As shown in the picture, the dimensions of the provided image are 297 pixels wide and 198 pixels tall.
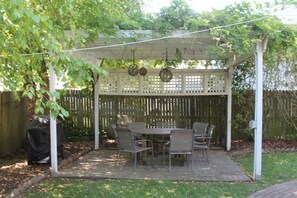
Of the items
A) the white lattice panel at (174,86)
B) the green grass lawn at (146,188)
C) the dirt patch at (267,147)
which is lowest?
the green grass lawn at (146,188)

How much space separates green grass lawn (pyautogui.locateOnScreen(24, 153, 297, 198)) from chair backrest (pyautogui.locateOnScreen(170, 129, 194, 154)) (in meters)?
0.89

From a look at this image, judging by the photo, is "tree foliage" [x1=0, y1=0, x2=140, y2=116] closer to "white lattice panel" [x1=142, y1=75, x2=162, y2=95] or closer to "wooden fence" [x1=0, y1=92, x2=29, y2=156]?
"wooden fence" [x1=0, y1=92, x2=29, y2=156]

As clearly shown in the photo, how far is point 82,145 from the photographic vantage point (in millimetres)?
9469

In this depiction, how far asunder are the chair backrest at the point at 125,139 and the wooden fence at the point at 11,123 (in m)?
2.95

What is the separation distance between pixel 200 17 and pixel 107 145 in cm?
521

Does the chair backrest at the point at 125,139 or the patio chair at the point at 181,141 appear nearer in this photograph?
the patio chair at the point at 181,141

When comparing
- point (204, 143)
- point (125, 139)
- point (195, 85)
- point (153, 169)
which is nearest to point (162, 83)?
point (195, 85)

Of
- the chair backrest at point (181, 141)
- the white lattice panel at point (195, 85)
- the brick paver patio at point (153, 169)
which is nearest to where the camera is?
the brick paver patio at point (153, 169)

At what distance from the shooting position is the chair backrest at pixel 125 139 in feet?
20.4

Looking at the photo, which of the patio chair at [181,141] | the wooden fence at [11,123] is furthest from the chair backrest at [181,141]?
the wooden fence at [11,123]

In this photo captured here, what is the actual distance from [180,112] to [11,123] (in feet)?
15.5

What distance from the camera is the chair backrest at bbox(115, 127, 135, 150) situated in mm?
6230

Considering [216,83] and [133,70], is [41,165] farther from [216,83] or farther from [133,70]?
[216,83]

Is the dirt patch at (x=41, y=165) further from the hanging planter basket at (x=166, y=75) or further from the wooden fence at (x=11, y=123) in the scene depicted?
the hanging planter basket at (x=166, y=75)
